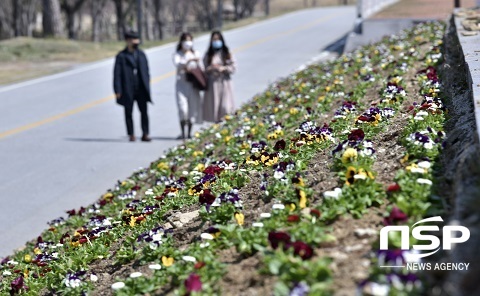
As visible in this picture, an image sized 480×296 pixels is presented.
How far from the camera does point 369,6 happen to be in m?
27.6

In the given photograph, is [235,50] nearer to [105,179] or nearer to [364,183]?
[105,179]

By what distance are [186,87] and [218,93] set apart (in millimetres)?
550

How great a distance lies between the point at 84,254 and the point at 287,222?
6.35ft

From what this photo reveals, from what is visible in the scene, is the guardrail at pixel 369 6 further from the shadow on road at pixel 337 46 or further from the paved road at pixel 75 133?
the paved road at pixel 75 133

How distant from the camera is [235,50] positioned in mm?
29953

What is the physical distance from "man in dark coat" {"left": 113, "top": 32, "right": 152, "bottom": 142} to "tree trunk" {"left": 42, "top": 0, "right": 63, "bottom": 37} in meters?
21.0

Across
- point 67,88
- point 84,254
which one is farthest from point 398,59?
point 67,88

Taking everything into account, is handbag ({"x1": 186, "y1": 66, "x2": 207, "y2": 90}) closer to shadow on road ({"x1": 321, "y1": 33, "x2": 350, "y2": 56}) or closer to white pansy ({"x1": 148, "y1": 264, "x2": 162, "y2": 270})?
white pansy ({"x1": 148, "y1": 264, "x2": 162, "y2": 270})

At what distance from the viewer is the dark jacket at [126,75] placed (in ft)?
45.2

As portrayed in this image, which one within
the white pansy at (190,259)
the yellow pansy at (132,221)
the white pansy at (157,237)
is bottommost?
the yellow pansy at (132,221)

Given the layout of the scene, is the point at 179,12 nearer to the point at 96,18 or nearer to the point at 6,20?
the point at 6,20

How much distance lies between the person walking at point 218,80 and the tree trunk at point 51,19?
20919mm

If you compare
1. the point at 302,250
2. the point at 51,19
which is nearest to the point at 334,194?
the point at 302,250

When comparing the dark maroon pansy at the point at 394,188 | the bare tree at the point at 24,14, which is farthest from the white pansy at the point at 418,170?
the bare tree at the point at 24,14
